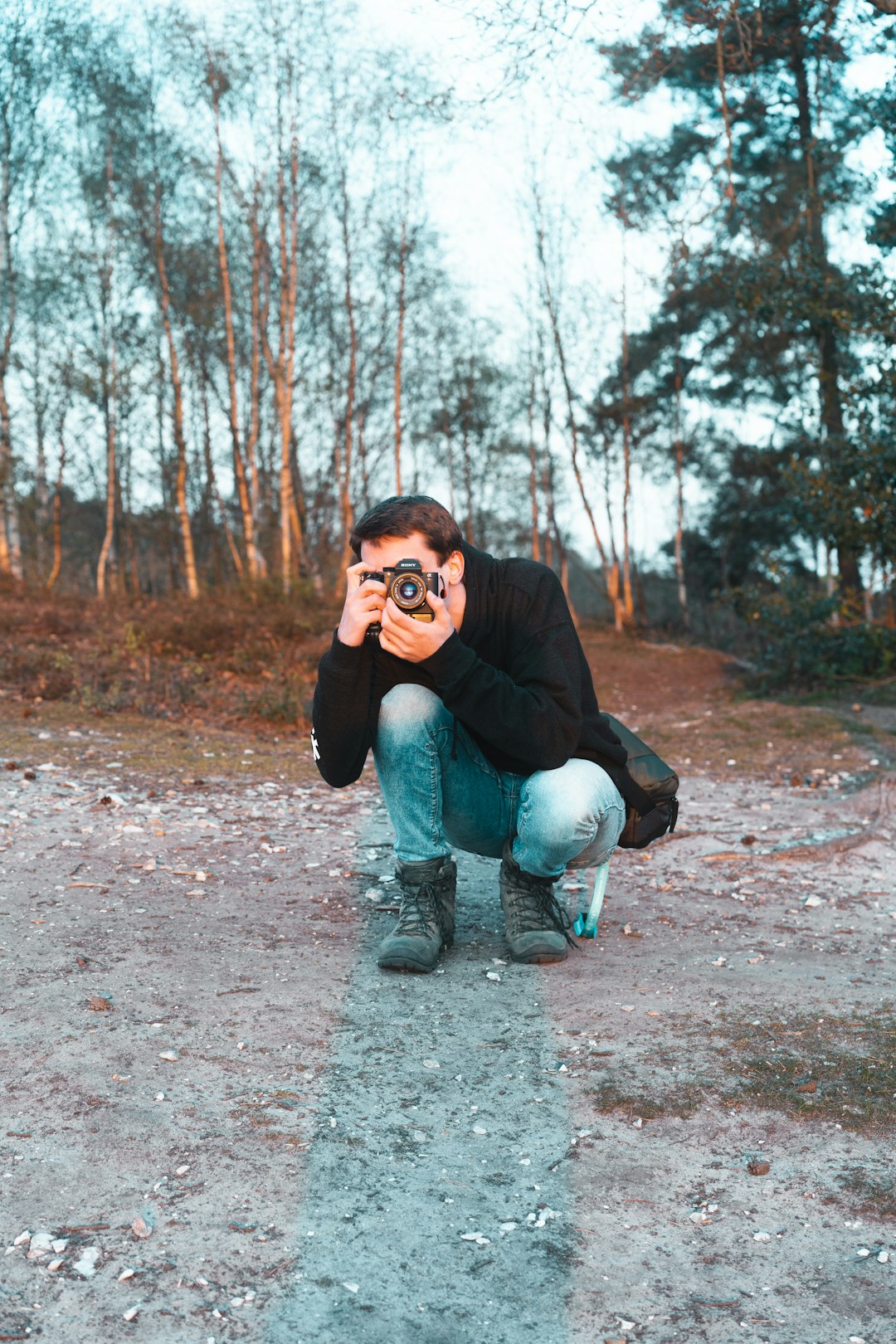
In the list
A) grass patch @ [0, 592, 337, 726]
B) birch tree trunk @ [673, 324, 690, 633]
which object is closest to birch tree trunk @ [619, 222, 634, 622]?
birch tree trunk @ [673, 324, 690, 633]

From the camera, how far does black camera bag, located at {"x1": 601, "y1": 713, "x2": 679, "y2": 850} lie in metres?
3.02

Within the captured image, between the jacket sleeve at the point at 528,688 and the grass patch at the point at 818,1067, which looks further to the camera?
the jacket sleeve at the point at 528,688

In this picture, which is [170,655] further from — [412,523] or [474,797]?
[412,523]

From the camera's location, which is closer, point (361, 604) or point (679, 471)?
point (361, 604)

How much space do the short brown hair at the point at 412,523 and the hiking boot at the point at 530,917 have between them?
3.13 ft

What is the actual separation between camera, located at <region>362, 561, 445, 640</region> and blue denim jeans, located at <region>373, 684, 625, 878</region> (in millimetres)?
352

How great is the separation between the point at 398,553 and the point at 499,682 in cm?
44

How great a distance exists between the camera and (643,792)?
3.04 m

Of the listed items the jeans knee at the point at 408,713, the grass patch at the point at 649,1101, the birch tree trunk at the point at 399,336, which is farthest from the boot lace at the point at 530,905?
the birch tree trunk at the point at 399,336

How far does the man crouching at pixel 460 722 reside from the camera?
2.75 m

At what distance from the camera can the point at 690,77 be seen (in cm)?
1305

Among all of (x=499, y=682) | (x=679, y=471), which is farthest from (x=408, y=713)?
(x=679, y=471)

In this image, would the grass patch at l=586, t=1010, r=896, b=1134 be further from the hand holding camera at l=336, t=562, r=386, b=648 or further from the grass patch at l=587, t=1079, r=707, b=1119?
the hand holding camera at l=336, t=562, r=386, b=648

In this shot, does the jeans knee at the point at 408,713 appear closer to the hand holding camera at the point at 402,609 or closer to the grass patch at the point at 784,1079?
the hand holding camera at the point at 402,609
